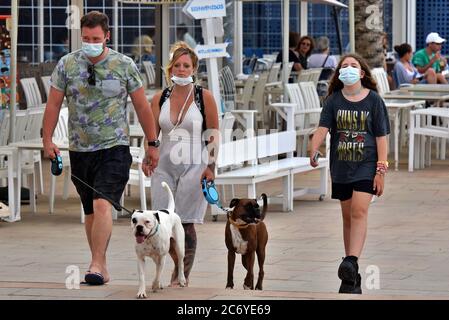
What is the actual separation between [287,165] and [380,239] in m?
2.35

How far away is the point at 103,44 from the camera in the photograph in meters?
8.98

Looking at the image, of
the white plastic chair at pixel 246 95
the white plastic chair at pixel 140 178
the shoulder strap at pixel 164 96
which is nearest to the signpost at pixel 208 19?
the white plastic chair at pixel 140 178

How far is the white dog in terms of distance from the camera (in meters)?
8.30

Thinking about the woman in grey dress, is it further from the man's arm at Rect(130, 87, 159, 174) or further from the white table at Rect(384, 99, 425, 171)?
the white table at Rect(384, 99, 425, 171)

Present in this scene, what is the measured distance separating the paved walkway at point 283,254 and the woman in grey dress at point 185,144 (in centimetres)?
59

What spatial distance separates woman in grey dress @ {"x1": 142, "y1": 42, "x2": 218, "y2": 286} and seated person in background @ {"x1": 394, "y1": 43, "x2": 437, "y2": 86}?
45.0 ft

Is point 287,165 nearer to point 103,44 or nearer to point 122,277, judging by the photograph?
point 122,277

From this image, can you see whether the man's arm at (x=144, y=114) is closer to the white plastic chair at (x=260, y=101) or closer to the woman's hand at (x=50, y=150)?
the woman's hand at (x=50, y=150)

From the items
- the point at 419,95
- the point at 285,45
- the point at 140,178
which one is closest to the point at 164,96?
the point at 140,178


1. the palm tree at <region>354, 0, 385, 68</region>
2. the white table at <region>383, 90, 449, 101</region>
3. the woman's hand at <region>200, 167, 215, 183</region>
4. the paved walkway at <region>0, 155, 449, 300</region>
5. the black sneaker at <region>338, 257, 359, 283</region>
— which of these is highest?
the palm tree at <region>354, 0, 385, 68</region>

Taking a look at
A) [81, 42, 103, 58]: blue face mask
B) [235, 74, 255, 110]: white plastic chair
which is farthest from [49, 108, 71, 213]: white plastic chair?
[235, 74, 255, 110]: white plastic chair

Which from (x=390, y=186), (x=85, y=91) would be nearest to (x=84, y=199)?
(x=85, y=91)

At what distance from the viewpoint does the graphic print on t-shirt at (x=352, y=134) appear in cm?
925

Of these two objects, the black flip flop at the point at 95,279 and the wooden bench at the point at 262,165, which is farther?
the wooden bench at the point at 262,165
